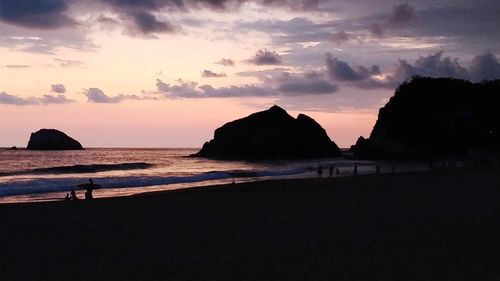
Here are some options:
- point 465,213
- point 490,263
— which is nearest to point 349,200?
point 465,213

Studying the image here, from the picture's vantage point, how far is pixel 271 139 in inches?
5527

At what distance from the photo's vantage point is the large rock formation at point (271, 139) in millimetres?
139625

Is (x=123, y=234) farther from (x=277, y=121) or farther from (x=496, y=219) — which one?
(x=277, y=121)

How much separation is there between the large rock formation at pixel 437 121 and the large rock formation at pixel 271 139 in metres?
16.2

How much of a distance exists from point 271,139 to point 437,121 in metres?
40.0

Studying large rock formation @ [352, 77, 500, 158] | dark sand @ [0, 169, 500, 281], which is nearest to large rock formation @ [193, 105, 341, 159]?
large rock formation @ [352, 77, 500, 158]

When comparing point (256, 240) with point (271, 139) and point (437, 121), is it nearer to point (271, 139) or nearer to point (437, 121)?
point (437, 121)

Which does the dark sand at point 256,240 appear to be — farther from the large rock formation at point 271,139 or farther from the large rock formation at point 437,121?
the large rock formation at point 271,139

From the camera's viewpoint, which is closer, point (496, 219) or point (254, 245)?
point (254, 245)

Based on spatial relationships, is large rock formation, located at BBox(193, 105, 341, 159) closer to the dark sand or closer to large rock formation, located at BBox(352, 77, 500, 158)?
large rock formation, located at BBox(352, 77, 500, 158)

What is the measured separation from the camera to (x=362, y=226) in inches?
674

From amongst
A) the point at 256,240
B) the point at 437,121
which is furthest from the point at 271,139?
the point at 256,240

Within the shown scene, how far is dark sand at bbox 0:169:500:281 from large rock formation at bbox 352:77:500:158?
103525mm

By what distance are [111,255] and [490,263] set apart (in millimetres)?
8598
